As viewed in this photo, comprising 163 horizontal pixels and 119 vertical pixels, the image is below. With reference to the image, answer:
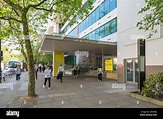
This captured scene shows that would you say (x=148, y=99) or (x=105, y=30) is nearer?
(x=148, y=99)

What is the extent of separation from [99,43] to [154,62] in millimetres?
6776

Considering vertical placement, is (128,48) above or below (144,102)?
above

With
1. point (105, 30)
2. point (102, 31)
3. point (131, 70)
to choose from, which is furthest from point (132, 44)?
point (102, 31)

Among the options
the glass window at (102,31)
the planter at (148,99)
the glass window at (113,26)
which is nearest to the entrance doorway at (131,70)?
the planter at (148,99)

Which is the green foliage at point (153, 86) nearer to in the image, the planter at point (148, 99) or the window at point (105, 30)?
the planter at point (148, 99)

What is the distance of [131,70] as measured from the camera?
15.4 meters

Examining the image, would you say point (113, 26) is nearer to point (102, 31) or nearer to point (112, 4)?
point (112, 4)

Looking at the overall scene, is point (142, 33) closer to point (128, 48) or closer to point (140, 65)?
point (128, 48)

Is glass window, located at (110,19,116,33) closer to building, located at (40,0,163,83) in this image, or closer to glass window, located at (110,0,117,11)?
building, located at (40,0,163,83)

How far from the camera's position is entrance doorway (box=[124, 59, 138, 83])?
1482 cm

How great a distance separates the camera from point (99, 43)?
18.2 m

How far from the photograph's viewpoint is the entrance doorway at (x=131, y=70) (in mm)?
14820
